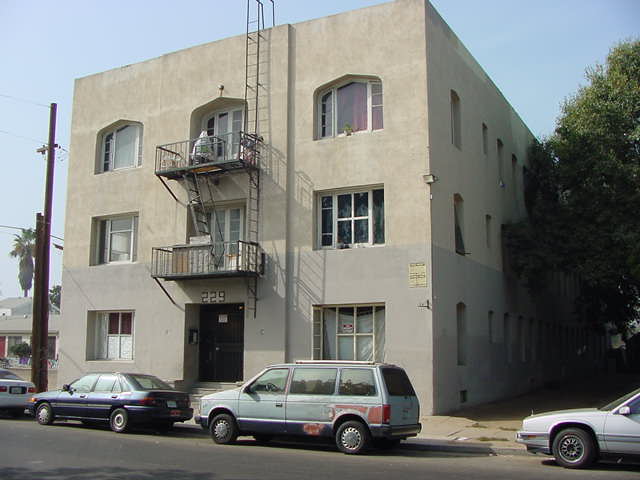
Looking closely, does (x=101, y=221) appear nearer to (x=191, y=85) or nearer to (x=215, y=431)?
(x=191, y=85)

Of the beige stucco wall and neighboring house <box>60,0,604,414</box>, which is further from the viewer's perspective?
neighboring house <box>60,0,604,414</box>

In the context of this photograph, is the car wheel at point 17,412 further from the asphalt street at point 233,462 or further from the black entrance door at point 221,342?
the black entrance door at point 221,342

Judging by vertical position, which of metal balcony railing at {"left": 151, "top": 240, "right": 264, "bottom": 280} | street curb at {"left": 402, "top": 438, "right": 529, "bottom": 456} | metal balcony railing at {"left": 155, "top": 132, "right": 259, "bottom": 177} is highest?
metal balcony railing at {"left": 155, "top": 132, "right": 259, "bottom": 177}

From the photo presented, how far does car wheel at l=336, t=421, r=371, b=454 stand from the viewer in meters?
12.2

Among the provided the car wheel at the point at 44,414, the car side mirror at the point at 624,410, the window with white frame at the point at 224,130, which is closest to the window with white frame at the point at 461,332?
the window with white frame at the point at 224,130

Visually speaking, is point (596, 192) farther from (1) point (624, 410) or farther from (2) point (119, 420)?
(2) point (119, 420)

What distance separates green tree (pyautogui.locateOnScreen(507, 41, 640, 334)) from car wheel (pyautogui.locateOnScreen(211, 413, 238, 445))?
43.7 ft

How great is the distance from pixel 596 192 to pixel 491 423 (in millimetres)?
9754

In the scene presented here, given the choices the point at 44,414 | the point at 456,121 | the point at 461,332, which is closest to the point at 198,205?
the point at 44,414

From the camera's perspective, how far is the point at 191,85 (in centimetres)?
2228

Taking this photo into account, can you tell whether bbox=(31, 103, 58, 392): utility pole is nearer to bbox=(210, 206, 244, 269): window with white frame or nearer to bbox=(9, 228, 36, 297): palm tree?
bbox=(210, 206, 244, 269): window with white frame

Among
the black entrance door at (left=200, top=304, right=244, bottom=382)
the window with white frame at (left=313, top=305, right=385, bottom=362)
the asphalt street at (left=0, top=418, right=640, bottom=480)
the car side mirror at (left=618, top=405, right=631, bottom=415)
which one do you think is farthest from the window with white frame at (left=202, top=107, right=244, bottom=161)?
the car side mirror at (left=618, top=405, right=631, bottom=415)

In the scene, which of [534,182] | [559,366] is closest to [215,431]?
[534,182]

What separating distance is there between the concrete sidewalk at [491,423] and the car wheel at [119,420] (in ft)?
5.18
